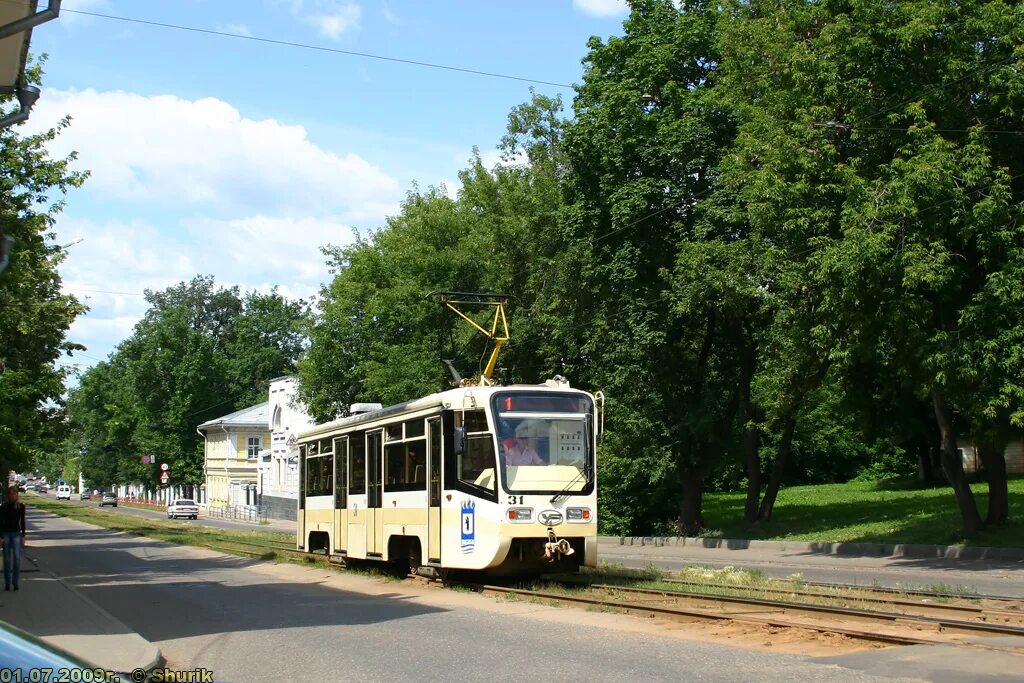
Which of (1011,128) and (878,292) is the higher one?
(1011,128)

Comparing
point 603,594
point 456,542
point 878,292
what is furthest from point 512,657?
point 878,292

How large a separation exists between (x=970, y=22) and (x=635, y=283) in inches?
507

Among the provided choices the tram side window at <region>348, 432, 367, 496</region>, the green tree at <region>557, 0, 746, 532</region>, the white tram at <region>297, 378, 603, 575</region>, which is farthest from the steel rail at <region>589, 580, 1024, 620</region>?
the green tree at <region>557, 0, 746, 532</region>

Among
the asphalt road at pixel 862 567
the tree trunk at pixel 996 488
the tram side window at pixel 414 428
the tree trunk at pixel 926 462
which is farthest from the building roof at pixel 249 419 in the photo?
the tram side window at pixel 414 428

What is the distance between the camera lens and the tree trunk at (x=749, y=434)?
105 ft

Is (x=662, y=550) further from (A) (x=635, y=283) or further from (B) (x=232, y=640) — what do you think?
(B) (x=232, y=640)

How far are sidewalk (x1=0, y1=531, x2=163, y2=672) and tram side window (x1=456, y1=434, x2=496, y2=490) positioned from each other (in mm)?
5445

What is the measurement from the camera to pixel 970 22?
19.5 meters

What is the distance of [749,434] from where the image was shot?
3266 cm

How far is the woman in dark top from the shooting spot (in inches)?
719

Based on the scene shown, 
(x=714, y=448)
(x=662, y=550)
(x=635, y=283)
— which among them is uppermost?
(x=635, y=283)

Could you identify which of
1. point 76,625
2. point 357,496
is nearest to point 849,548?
point 357,496

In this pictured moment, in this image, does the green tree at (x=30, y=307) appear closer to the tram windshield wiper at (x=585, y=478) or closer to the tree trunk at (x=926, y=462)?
the tram windshield wiper at (x=585, y=478)

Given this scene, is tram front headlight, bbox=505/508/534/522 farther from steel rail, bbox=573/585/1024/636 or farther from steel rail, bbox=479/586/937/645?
steel rail, bbox=573/585/1024/636
